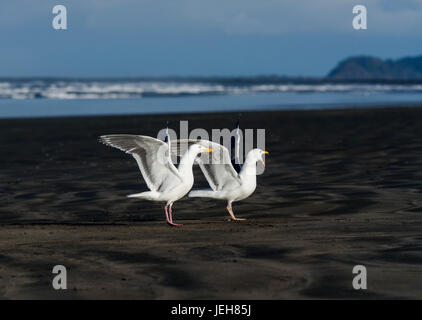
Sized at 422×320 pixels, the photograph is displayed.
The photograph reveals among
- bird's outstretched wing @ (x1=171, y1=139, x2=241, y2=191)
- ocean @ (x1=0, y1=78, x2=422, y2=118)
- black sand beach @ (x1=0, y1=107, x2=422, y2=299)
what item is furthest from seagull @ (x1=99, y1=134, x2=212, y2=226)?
ocean @ (x1=0, y1=78, x2=422, y2=118)

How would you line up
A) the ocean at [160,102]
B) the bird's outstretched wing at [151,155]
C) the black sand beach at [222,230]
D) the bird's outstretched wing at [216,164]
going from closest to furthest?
1. the black sand beach at [222,230]
2. the bird's outstretched wing at [151,155]
3. the bird's outstretched wing at [216,164]
4. the ocean at [160,102]

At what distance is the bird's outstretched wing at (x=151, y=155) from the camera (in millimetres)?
8922

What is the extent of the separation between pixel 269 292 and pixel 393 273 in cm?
117

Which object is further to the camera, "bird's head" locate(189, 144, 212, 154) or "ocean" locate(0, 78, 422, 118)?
"ocean" locate(0, 78, 422, 118)

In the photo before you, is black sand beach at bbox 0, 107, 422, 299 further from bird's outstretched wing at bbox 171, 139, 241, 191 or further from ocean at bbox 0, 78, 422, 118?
ocean at bbox 0, 78, 422, 118

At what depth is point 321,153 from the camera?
54.4 feet

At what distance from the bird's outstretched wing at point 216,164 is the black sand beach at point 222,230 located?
1.66ft

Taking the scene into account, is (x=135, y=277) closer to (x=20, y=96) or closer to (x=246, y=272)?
(x=246, y=272)

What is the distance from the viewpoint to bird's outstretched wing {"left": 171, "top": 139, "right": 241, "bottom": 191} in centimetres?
914

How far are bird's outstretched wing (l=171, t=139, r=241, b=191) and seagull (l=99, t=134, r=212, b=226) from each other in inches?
8.9

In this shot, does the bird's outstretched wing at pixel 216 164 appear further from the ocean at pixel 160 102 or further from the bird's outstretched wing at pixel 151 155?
the ocean at pixel 160 102

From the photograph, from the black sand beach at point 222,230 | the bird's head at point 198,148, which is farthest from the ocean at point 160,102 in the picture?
the bird's head at point 198,148

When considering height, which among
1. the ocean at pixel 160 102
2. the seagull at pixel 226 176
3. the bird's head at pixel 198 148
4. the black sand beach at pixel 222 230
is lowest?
the black sand beach at pixel 222 230
